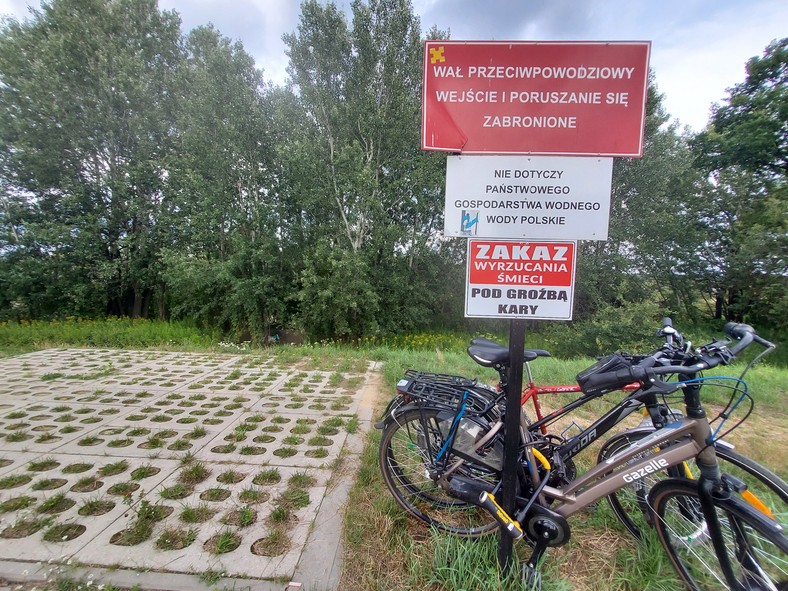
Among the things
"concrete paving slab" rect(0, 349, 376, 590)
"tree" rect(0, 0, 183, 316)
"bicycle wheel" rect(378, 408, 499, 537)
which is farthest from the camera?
"tree" rect(0, 0, 183, 316)

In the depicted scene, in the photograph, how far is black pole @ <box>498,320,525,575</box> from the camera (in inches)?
62.0

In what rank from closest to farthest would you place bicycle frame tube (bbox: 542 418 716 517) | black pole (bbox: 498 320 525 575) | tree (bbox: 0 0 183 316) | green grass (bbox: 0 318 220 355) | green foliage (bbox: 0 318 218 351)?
1. bicycle frame tube (bbox: 542 418 716 517)
2. black pole (bbox: 498 320 525 575)
3. green grass (bbox: 0 318 220 355)
4. green foliage (bbox: 0 318 218 351)
5. tree (bbox: 0 0 183 316)

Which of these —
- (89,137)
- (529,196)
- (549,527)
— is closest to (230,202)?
(89,137)

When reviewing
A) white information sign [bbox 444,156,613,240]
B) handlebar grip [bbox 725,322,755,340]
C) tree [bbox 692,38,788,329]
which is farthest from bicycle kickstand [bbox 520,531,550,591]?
tree [bbox 692,38,788,329]

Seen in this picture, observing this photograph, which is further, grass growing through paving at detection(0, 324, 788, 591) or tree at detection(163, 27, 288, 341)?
tree at detection(163, 27, 288, 341)

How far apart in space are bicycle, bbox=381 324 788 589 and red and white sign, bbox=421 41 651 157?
1.00m

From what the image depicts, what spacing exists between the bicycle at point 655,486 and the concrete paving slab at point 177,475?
79 cm

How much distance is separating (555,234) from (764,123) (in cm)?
1675

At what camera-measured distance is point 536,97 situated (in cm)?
150

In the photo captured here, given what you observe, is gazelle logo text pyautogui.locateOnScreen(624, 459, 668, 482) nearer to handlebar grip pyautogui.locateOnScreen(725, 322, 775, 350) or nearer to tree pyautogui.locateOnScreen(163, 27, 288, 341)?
handlebar grip pyautogui.locateOnScreen(725, 322, 775, 350)

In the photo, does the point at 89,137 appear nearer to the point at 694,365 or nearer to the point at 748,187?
the point at 694,365

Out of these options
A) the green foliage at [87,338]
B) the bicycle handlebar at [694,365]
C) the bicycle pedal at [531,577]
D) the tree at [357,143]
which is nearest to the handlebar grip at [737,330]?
the bicycle handlebar at [694,365]

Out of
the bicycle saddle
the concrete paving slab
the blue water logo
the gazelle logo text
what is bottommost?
the concrete paving slab

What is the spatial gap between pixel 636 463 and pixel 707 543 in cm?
43
